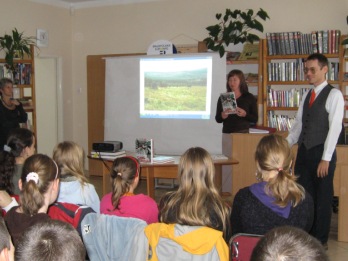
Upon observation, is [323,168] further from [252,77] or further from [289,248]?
[252,77]

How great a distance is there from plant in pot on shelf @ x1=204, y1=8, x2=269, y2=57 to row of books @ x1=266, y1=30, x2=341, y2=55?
25 cm

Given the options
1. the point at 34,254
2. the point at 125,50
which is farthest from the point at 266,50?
the point at 34,254

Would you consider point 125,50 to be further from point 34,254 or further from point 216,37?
point 34,254

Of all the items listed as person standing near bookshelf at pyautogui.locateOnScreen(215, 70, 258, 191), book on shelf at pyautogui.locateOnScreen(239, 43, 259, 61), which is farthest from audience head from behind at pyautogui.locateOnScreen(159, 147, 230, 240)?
book on shelf at pyautogui.locateOnScreen(239, 43, 259, 61)

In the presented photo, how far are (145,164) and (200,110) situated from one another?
145cm

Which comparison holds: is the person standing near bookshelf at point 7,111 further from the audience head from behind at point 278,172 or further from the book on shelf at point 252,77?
the audience head from behind at point 278,172

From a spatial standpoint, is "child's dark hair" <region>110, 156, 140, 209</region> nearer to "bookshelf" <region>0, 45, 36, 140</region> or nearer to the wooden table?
the wooden table

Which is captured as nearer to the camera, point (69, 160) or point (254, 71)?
point (69, 160)

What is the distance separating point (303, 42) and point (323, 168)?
9.26 feet

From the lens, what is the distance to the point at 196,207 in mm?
2104

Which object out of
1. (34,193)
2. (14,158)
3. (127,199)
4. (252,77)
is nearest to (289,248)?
(34,193)

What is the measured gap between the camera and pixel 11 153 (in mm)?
3100

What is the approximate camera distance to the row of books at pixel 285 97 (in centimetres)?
595

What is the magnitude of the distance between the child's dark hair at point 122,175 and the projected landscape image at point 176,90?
276 centimetres
